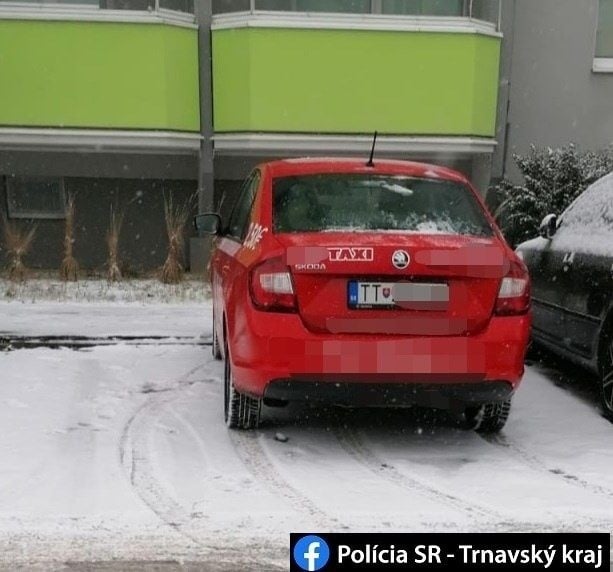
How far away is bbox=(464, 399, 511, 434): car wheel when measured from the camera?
15.4 ft

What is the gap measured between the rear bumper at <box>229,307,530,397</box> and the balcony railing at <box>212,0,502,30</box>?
8319 millimetres

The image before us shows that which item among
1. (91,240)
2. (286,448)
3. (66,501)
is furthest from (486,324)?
(91,240)

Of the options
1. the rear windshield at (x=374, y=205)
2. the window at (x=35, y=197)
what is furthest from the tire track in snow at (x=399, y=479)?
the window at (x=35, y=197)

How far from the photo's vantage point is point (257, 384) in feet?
13.6

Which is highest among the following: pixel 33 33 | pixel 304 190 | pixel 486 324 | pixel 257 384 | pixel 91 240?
pixel 33 33

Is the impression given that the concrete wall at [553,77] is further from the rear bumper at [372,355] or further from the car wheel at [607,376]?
the rear bumper at [372,355]

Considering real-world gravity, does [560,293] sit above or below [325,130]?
below

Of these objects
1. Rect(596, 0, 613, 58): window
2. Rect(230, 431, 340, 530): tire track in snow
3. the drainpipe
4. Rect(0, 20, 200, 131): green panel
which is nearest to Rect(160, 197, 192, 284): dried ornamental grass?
the drainpipe

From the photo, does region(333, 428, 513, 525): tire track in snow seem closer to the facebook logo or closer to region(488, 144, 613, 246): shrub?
the facebook logo

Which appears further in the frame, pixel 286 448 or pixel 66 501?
pixel 286 448

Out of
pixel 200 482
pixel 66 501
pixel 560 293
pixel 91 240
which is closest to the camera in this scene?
pixel 66 501

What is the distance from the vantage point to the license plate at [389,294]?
4004mm

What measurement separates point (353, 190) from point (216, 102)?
6694mm

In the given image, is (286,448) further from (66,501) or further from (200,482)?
(66,501)
